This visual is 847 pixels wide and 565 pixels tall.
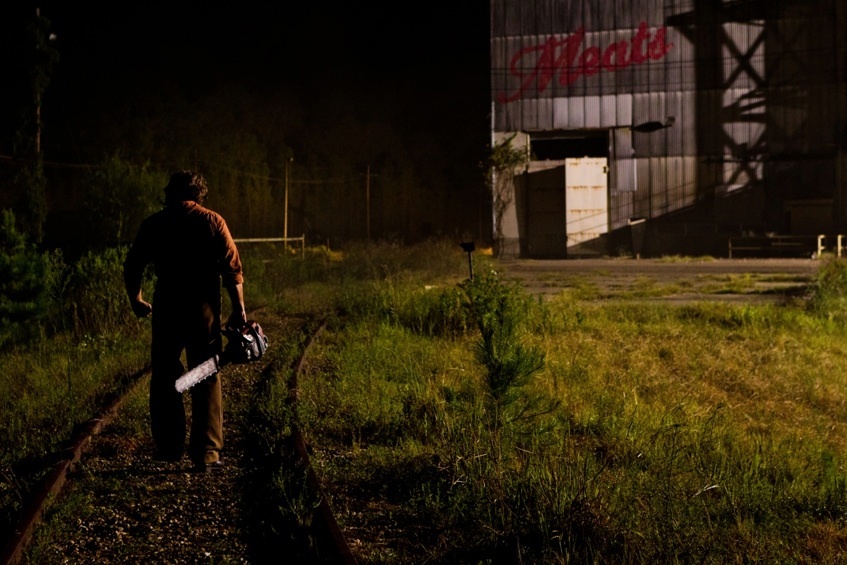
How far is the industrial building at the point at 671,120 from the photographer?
120 ft

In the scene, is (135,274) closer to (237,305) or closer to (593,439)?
(237,305)

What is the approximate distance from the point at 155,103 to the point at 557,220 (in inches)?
1084

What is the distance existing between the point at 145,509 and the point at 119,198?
66.1 feet

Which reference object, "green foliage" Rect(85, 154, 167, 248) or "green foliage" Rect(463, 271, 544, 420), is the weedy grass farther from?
"green foliage" Rect(85, 154, 167, 248)

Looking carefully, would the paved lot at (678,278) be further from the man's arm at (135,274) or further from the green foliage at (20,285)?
the man's arm at (135,274)

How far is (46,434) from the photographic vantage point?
688 cm

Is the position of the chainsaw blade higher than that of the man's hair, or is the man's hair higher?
the man's hair

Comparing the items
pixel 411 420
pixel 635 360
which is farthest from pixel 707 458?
pixel 635 360

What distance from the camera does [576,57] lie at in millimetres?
38219

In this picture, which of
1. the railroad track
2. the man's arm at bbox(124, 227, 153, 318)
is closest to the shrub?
the railroad track

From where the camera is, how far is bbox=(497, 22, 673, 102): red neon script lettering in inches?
1485

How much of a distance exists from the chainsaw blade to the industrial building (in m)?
33.4

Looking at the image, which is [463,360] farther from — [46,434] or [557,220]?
[557,220]

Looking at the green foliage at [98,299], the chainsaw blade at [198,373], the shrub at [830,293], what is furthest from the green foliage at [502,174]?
the chainsaw blade at [198,373]
